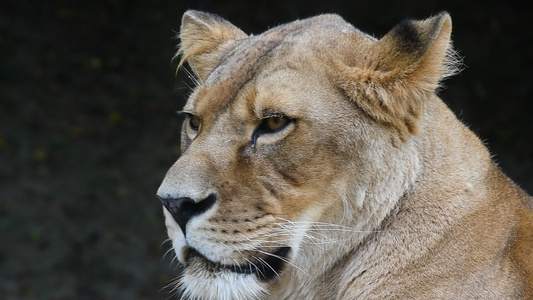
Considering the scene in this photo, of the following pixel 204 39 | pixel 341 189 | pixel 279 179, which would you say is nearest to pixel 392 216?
pixel 341 189

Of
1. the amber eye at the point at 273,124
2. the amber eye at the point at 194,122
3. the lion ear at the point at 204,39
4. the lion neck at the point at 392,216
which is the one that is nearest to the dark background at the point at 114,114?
the lion ear at the point at 204,39

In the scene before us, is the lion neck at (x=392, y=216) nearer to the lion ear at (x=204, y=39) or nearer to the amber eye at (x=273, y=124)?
the amber eye at (x=273, y=124)

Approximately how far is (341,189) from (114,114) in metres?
5.66

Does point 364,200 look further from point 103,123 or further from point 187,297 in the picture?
point 103,123

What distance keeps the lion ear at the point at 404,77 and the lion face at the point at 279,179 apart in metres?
0.05

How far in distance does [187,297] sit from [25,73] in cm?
571

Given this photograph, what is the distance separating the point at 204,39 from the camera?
12.0ft

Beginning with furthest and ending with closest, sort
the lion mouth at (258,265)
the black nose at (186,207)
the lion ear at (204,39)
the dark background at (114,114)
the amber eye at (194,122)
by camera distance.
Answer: the dark background at (114,114) < the lion ear at (204,39) < the amber eye at (194,122) < the lion mouth at (258,265) < the black nose at (186,207)

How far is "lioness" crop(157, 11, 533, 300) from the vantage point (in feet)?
9.18

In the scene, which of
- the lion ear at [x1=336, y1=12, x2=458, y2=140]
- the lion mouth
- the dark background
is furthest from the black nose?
the dark background

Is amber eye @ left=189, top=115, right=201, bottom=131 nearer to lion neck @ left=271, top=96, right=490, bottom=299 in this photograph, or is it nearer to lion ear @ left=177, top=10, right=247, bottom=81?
lion ear @ left=177, top=10, right=247, bottom=81

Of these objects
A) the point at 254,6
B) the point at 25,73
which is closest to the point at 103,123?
the point at 25,73

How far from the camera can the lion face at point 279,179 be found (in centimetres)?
276

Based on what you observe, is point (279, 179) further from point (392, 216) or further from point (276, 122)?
point (392, 216)
